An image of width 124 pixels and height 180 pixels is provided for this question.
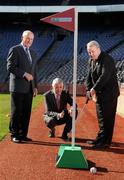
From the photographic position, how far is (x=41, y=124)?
11320 mm

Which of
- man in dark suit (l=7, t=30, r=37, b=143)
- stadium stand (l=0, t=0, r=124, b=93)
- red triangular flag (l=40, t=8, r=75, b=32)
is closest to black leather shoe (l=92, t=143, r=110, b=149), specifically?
man in dark suit (l=7, t=30, r=37, b=143)

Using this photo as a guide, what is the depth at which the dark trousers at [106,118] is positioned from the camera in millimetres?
8391

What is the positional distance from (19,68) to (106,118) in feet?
5.80

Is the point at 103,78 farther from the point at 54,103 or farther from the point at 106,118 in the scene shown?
the point at 54,103

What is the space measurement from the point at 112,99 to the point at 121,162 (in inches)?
52.0

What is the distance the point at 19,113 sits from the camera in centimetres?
881

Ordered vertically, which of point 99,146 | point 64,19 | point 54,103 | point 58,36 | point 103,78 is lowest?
point 99,146

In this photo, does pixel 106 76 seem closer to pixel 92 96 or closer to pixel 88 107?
pixel 92 96

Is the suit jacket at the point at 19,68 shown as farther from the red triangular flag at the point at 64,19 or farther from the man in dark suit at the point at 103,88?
the red triangular flag at the point at 64,19

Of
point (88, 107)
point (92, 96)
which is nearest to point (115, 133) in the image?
point (92, 96)

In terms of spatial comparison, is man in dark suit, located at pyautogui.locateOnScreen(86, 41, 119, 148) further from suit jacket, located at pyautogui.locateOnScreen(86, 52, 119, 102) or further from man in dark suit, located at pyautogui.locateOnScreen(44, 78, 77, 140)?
man in dark suit, located at pyautogui.locateOnScreen(44, 78, 77, 140)

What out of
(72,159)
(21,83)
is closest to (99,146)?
(72,159)

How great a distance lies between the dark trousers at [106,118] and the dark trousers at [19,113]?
4.35ft

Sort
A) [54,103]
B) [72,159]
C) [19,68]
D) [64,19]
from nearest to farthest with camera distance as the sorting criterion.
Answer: [72,159] < [64,19] < [19,68] < [54,103]
